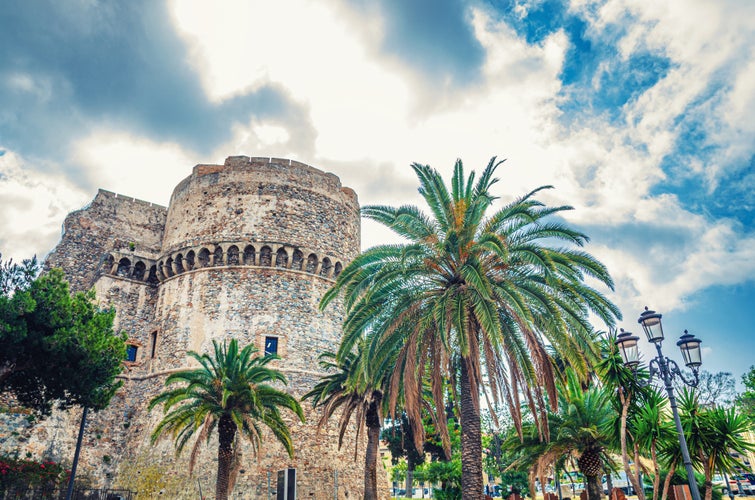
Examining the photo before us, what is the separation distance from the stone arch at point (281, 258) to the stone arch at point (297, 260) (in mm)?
335

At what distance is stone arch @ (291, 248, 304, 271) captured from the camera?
2273 cm

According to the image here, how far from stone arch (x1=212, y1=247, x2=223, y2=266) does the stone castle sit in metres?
0.04

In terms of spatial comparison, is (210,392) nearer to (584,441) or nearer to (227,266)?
(227,266)

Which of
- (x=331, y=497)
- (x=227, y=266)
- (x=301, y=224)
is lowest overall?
(x=331, y=497)

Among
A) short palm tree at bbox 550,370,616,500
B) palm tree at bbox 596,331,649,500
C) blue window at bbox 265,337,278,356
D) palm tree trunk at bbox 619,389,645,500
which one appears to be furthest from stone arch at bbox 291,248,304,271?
palm tree trunk at bbox 619,389,645,500

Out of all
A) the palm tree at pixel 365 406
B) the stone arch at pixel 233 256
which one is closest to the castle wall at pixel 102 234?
the stone arch at pixel 233 256

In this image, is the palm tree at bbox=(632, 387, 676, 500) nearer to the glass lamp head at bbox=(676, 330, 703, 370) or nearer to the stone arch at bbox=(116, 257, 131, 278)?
the glass lamp head at bbox=(676, 330, 703, 370)

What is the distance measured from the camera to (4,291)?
14422 mm

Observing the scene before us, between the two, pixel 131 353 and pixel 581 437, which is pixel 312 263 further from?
pixel 581 437

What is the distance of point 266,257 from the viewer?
2233 centimetres

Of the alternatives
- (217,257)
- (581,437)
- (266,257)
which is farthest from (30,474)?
(581,437)

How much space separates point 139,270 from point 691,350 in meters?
22.5

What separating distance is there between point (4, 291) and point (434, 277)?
467 inches

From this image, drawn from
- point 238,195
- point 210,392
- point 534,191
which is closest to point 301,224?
point 238,195
